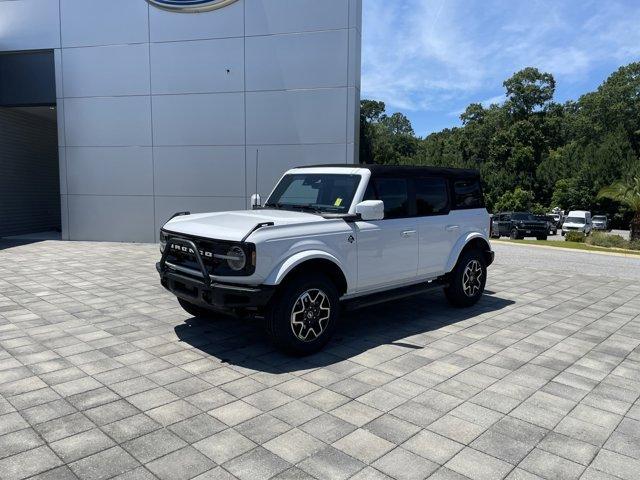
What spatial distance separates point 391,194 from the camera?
600 cm

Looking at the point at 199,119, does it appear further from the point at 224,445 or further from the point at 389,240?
the point at 224,445

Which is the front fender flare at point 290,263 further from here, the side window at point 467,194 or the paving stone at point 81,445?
the side window at point 467,194

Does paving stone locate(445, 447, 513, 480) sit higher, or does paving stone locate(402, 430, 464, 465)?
paving stone locate(402, 430, 464, 465)

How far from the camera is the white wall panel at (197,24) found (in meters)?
13.5

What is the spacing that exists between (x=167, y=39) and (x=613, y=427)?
14.1 meters

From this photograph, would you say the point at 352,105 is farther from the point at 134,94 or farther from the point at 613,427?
the point at 613,427

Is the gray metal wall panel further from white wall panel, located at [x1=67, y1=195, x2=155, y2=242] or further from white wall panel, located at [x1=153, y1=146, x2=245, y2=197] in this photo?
white wall panel, located at [x1=153, y1=146, x2=245, y2=197]

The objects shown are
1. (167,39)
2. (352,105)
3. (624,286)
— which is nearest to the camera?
(624,286)

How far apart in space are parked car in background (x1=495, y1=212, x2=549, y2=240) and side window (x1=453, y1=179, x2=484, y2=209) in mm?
21519

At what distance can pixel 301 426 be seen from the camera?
360 centimetres

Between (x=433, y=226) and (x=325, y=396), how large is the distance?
123 inches

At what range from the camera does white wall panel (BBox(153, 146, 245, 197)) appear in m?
13.9

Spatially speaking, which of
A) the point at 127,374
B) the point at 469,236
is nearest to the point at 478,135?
the point at 469,236

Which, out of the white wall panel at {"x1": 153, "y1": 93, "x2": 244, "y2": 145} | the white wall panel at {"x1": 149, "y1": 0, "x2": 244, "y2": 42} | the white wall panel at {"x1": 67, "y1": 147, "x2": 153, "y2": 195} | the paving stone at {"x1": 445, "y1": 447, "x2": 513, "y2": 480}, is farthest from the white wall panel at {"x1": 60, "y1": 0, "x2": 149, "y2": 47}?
the paving stone at {"x1": 445, "y1": 447, "x2": 513, "y2": 480}
